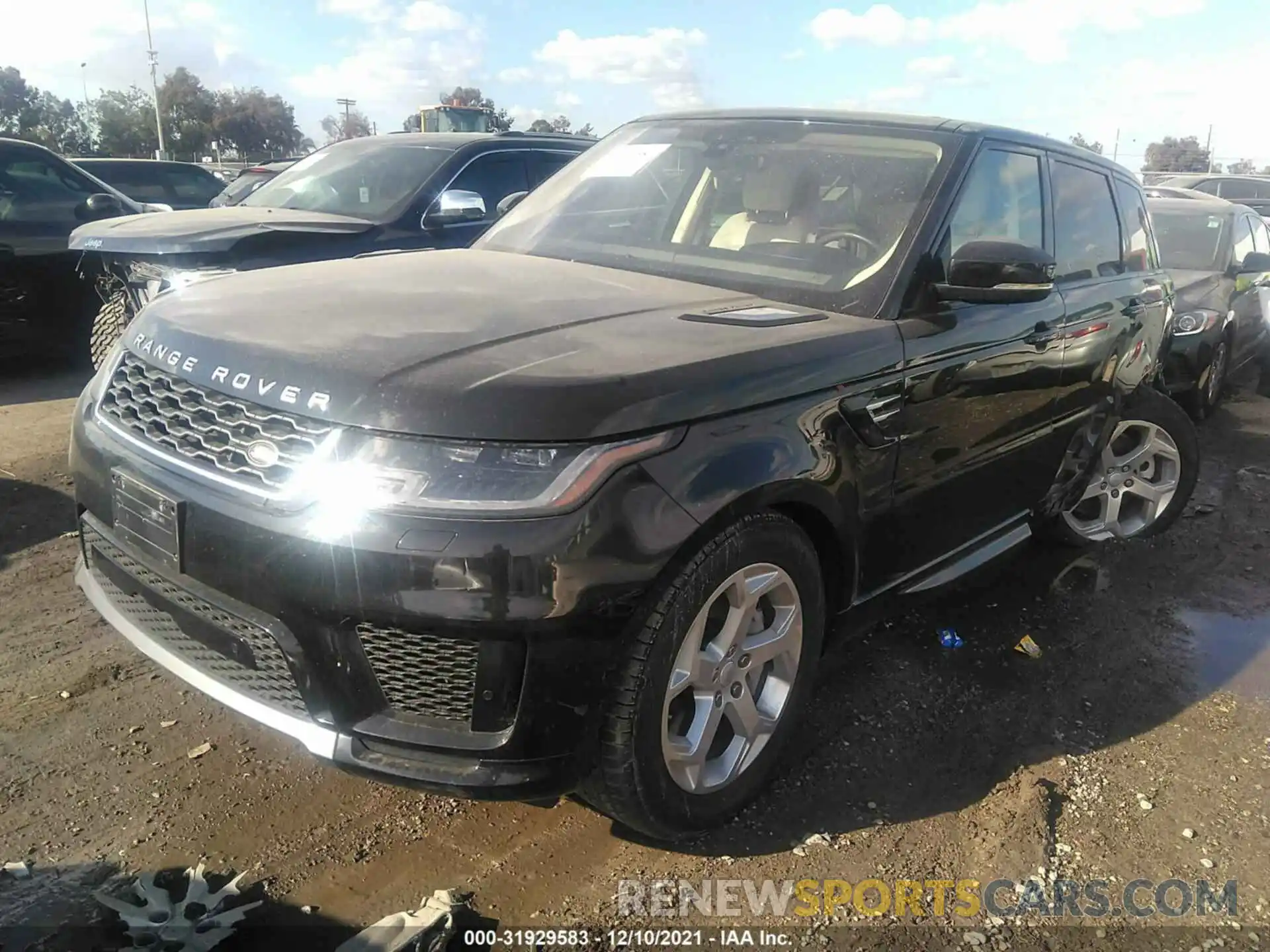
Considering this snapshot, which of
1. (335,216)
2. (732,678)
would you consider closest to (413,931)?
(732,678)

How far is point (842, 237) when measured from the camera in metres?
3.06

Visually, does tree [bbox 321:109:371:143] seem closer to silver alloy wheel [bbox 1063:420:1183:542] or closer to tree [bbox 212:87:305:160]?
tree [bbox 212:87:305:160]

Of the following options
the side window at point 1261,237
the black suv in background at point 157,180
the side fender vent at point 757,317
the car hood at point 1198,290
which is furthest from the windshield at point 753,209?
the black suv in background at point 157,180

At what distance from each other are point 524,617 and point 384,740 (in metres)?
0.43

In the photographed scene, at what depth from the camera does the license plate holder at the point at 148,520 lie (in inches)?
86.1

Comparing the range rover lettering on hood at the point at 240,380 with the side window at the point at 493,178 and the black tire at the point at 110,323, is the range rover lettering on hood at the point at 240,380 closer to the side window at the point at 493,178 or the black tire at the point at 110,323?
the black tire at the point at 110,323

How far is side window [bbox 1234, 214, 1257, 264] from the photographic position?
8180mm

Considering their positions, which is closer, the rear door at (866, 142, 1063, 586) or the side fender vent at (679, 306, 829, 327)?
the side fender vent at (679, 306, 829, 327)

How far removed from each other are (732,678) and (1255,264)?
7292 millimetres

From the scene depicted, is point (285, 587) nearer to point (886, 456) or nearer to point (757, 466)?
point (757, 466)

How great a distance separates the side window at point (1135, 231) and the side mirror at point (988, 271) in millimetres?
1885

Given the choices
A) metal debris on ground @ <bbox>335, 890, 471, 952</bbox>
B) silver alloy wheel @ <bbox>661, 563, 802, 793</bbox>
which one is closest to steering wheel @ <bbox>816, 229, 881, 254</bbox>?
silver alloy wheel @ <bbox>661, 563, 802, 793</bbox>

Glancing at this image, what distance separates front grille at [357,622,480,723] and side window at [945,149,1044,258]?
197 centimetres

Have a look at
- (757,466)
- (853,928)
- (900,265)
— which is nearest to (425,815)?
(853,928)
